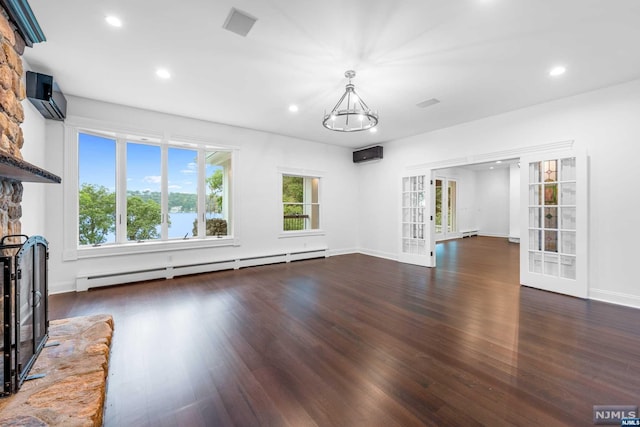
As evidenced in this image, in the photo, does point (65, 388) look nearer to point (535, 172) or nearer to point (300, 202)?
point (300, 202)

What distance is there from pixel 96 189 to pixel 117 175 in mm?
390

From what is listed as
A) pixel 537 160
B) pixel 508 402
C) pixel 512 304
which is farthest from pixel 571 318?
pixel 537 160

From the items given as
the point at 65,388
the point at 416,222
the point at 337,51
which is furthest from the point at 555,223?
the point at 65,388

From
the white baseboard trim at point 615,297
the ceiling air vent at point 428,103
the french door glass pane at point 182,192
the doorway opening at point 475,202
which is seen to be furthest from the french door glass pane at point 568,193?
the french door glass pane at point 182,192

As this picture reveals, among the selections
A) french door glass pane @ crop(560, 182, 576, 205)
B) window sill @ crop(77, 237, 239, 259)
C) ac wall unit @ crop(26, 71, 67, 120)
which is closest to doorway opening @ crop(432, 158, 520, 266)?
french door glass pane @ crop(560, 182, 576, 205)

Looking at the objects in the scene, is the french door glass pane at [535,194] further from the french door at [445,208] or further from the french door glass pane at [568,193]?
the french door at [445,208]

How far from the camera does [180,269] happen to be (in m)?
4.96

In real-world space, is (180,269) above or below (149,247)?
below

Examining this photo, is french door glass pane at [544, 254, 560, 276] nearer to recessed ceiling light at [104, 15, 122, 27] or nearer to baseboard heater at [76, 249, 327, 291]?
baseboard heater at [76, 249, 327, 291]

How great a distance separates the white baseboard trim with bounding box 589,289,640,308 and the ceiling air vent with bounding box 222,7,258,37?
5584mm

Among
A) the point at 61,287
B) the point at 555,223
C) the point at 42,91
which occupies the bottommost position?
the point at 61,287

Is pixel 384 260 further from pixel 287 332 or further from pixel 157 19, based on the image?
pixel 157 19

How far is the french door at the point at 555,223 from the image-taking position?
3.83m

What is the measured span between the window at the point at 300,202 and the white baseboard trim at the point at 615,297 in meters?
5.26
